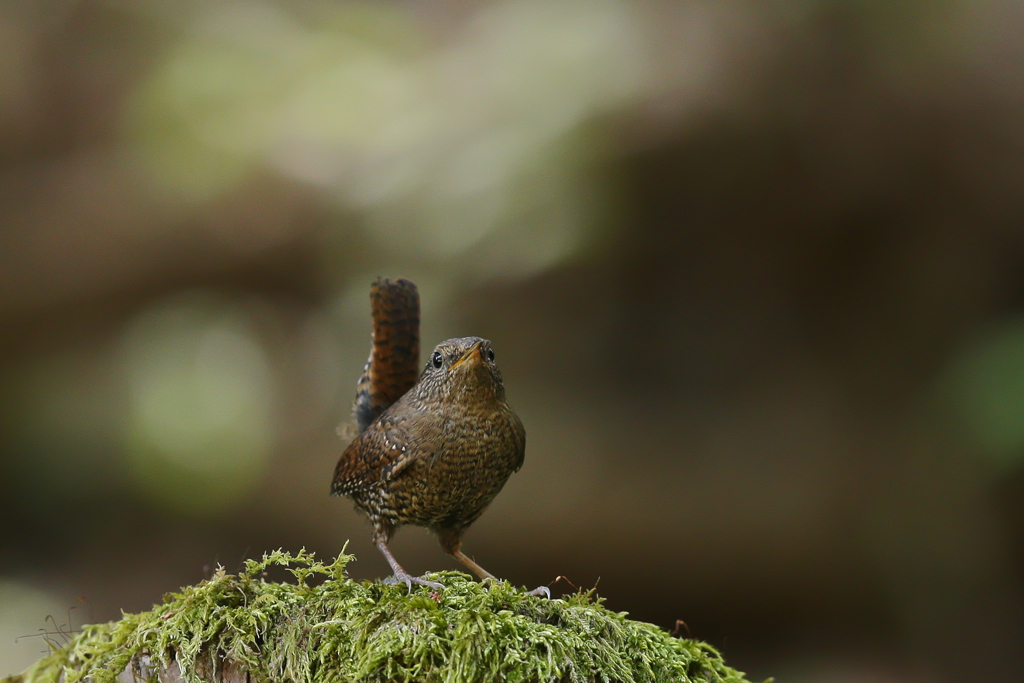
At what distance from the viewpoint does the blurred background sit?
19.5 ft

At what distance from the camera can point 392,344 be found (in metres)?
3.29

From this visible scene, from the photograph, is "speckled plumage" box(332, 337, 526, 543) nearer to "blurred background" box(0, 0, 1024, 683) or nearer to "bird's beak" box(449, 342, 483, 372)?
"bird's beak" box(449, 342, 483, 372)

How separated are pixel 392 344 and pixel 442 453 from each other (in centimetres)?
86

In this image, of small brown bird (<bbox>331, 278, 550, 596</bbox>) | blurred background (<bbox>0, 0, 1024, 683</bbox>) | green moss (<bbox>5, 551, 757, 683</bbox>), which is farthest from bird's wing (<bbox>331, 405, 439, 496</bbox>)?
blurred background (<bbox>0, 0, 1024, 683</bbox>)

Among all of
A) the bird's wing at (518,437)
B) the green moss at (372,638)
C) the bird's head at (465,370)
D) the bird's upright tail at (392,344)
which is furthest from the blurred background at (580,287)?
the green moss at (372,638)

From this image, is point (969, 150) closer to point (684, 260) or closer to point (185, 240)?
point (684, 260)

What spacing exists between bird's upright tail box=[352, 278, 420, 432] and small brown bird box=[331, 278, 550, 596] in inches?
16.2

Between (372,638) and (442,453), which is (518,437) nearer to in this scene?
(442,453)

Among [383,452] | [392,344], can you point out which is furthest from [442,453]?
[392,344]

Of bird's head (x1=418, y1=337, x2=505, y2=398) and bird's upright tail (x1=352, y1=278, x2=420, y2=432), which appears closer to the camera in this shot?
bird's head (x1=418, y1=337, x2=505, y2=398)

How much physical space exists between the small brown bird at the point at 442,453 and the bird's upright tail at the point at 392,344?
1.35ft

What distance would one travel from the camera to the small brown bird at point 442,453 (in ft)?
8.50

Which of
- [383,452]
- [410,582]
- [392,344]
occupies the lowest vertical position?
[410,582]

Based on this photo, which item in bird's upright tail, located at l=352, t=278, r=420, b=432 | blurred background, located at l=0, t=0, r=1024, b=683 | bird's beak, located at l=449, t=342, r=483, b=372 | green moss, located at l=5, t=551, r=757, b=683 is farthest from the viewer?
blurred background, located at l=0, t=0, r=1024, b=683
